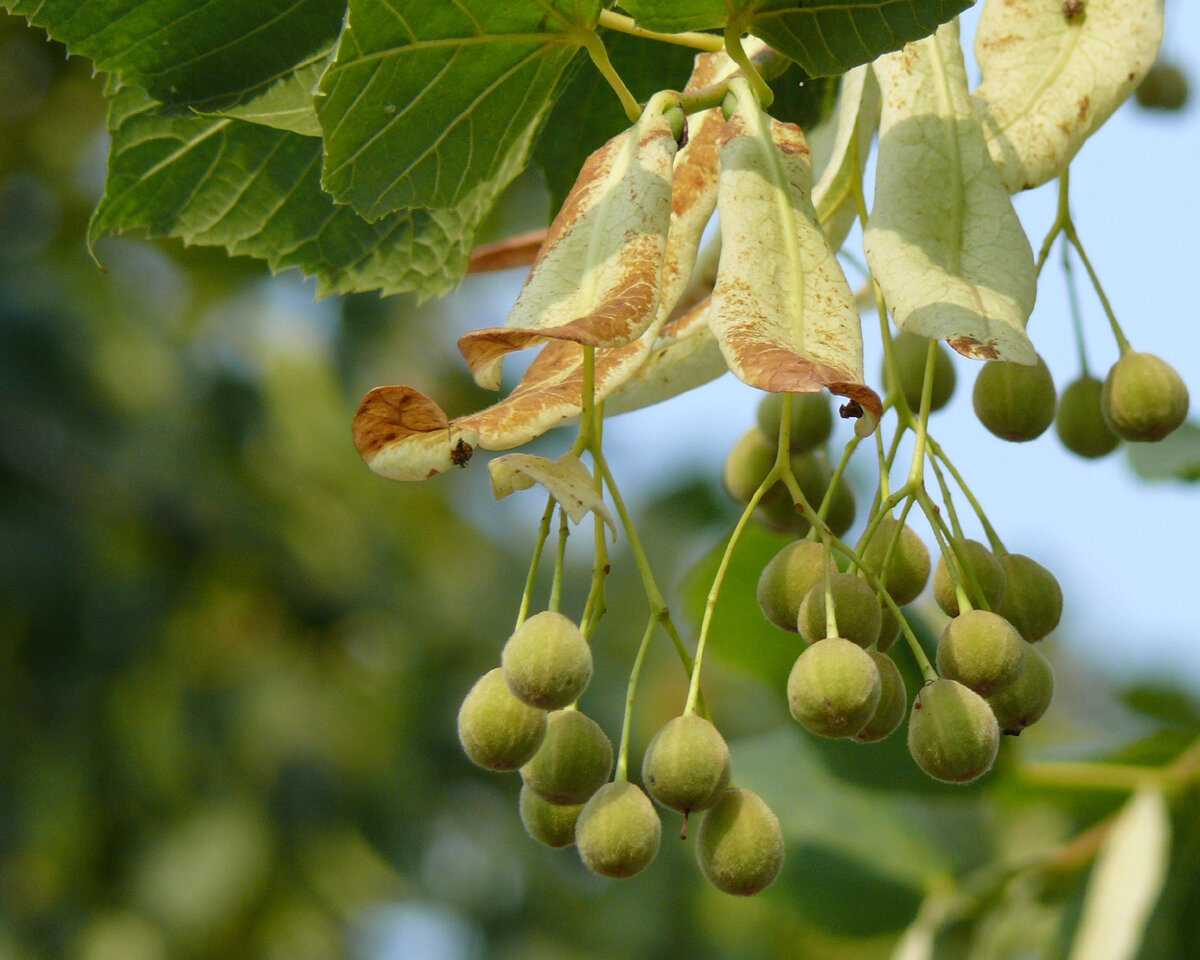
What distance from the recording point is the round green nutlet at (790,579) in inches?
35.0

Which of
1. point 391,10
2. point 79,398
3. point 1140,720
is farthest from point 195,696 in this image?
point 391,10

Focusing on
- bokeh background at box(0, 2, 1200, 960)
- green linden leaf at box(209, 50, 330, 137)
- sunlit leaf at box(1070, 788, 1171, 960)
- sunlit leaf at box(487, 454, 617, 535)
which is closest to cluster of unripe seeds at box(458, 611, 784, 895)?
sunlit leaf at box(487, 454, 617, 535)

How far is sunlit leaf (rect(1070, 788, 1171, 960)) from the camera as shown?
1523mm

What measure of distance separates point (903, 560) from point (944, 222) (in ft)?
0.77

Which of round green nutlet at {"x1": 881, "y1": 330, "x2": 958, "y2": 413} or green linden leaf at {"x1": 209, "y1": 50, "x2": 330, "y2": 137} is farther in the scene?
round green nutlet at {"x1": 881, "y1": 330, "x2": 958, "y2": 413}

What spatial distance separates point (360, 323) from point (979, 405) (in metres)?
6.08

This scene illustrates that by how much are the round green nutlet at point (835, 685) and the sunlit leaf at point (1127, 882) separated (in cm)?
88

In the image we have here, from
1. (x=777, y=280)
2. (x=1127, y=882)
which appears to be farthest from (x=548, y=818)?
(x=1127, y=882)

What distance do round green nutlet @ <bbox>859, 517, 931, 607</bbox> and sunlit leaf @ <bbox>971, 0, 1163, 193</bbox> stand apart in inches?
9.7

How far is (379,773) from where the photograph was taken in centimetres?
688

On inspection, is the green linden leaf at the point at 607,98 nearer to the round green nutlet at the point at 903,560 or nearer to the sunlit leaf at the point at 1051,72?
the sunlit leaf at the point at 1051,72

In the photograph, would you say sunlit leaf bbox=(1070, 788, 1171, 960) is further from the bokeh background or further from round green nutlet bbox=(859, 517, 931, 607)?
the bokeh background

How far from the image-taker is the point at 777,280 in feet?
2.52

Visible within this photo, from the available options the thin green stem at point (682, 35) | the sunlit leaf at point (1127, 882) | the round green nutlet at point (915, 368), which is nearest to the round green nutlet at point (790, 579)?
the round green nutlet at point (915, 368)
